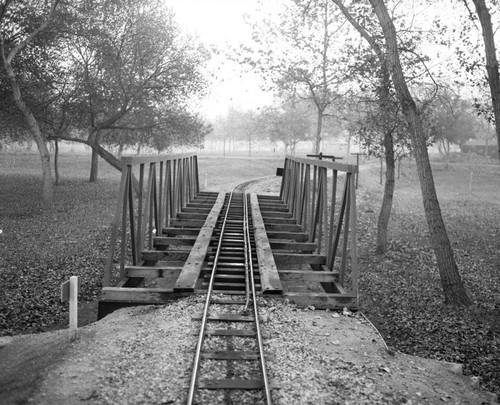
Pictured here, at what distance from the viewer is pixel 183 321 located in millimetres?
6852

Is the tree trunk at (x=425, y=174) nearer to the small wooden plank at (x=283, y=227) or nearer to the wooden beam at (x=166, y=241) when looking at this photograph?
the small wooden plank at (x=283, y=227)

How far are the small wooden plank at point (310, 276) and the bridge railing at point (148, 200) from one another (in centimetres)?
293

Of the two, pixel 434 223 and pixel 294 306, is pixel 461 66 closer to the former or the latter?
pixel 434 223

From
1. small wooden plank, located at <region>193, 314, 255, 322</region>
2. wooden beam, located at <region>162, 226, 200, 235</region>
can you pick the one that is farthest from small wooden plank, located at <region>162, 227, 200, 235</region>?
small wooden plank, located at <region>193, 314, 255, 322</region>

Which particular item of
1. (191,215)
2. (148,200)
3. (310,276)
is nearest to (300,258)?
(310,276)

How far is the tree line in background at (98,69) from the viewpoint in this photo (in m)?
22.8

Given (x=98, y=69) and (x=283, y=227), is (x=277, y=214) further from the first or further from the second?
(x=98, y=69)

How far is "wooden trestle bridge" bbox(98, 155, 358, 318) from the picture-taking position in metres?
7.94

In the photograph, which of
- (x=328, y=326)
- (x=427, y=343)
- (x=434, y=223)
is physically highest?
(x=434, y=223)

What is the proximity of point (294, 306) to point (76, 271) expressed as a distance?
24.5 ft

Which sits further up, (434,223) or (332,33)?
(332,33)

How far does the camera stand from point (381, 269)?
15.4 metres

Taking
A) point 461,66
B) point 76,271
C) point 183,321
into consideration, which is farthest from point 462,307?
point 76,271

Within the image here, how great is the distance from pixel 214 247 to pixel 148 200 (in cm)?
199
